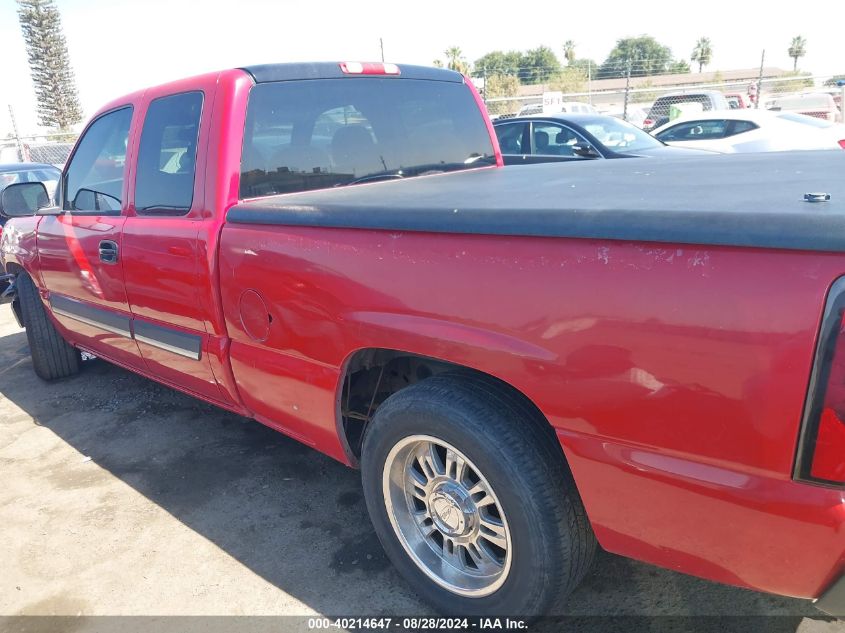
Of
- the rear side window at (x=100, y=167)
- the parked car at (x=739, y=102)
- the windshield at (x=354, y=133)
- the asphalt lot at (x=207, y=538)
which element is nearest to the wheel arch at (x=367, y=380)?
the asphalt lot at (x=207, y=538)

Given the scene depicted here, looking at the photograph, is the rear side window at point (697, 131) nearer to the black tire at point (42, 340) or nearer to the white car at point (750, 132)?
the white car at point (750, 132)

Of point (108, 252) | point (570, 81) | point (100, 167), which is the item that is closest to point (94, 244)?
point (108, 252)

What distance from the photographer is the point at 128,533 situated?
9.97 feet

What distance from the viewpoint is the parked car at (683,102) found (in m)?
17.2

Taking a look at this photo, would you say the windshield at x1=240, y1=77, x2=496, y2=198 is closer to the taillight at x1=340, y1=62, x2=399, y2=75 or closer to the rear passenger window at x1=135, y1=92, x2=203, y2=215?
the taillight at x1=340, y1=62, x2=399, y2=75

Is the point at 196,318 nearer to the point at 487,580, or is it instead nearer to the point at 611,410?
the point at 487,580

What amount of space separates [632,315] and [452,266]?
0.57 m

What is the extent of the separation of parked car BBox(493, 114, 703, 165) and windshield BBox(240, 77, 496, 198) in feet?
15.2

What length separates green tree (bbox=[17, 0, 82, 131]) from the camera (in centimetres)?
4632

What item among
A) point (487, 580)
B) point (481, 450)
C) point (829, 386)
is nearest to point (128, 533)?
point (487, 580)

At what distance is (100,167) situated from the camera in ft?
12.5

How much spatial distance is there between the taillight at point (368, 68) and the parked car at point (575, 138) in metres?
4.85

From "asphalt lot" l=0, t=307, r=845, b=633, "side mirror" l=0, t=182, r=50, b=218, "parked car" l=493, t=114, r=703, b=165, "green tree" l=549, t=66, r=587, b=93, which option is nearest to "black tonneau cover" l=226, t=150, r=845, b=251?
"asphalt lot" l=0, t=307, r=845, b=633

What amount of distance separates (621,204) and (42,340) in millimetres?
4623
